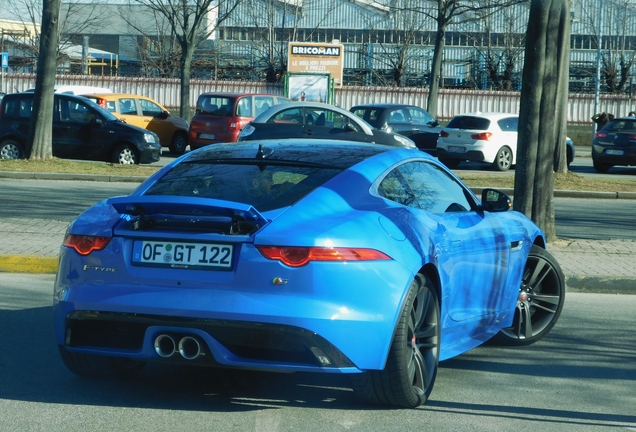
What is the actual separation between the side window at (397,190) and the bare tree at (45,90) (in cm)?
1583

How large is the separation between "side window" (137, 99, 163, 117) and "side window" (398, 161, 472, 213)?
22.8 m

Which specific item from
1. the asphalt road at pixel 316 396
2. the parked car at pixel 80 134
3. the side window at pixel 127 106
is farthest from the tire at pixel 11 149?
the asphalt road at pixel 316 396

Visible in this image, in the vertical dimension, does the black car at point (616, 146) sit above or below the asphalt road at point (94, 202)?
above

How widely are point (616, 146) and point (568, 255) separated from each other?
15448mm

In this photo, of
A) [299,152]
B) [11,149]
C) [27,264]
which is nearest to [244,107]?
[11,149]

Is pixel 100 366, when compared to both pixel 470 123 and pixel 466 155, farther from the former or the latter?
pixel 470 123

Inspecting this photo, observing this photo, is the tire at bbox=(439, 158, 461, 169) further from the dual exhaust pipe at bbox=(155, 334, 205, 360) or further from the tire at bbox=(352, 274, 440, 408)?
the dual exhaust pipe at bbox=(155, 334, 205, 360)

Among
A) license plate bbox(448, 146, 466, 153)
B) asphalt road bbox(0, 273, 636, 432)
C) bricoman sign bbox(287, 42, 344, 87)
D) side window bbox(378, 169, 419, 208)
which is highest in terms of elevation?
bricoman sign bbox(287, 42, 344, 87)

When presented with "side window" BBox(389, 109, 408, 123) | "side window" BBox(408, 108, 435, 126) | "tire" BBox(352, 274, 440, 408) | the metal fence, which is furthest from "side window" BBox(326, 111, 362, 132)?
the metal fence

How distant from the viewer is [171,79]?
44.9 metres

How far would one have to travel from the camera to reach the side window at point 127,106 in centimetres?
2802

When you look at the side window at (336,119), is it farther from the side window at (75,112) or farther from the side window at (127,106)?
the side window at (127,106)

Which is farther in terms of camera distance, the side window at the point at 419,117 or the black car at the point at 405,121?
the side window at the point at 419,117

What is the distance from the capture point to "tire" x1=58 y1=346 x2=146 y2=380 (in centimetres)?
539
